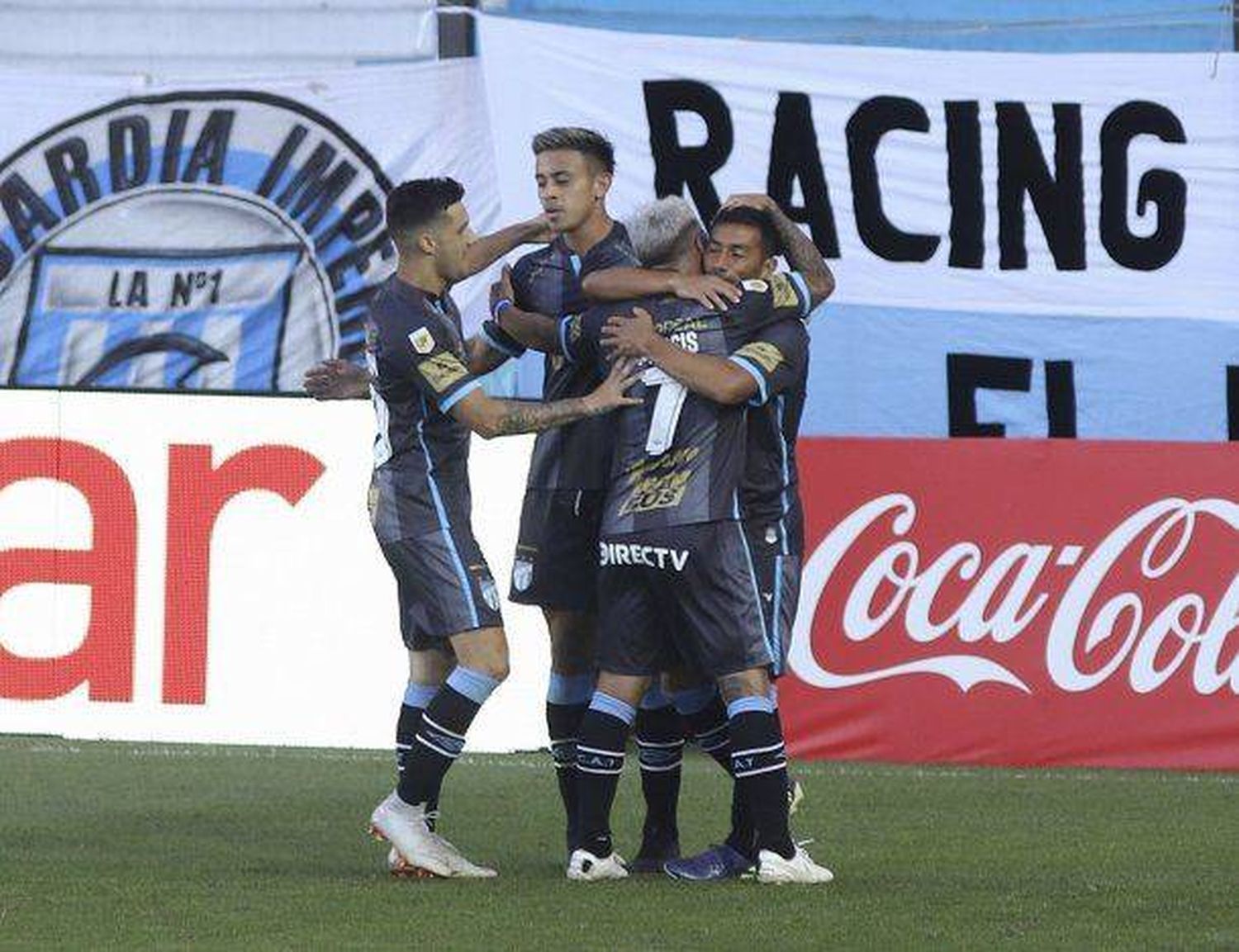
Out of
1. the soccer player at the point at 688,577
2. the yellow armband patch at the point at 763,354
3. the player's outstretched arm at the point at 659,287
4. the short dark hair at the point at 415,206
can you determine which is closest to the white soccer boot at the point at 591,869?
the soccer player at the point at 688,577

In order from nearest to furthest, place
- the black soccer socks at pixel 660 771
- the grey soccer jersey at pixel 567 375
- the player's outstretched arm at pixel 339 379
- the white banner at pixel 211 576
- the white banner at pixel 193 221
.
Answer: the grey soccer jersey at pixel 567 375 < the black soccer socks at pixel 660 771 < the player's outstretched arm at pixel 339 379 < the white banner at pixel 211 576 < the white banner at pixel 193 221

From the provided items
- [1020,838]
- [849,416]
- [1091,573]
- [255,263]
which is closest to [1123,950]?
[1020,838]

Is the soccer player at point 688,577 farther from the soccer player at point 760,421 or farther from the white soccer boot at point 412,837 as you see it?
the white soccer boot at point 412,837

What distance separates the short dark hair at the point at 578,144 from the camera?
7.99 m

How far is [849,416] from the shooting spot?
52.0 feet

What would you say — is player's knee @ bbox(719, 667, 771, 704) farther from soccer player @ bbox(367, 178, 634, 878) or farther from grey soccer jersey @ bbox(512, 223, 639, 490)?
grey soccer jersey @ bbox(512, 223, 639, 490)

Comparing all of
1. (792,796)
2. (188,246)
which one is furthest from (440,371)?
(188,246)

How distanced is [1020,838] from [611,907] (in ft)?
7.68

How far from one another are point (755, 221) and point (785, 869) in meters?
1.79

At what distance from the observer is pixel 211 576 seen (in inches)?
485

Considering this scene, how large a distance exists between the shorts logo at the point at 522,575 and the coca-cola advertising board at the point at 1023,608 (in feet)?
12.9

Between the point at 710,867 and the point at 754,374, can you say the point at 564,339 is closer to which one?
the point at 754,374

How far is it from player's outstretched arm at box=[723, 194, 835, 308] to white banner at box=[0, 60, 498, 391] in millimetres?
→ 7889

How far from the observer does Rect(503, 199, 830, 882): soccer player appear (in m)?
7.72
